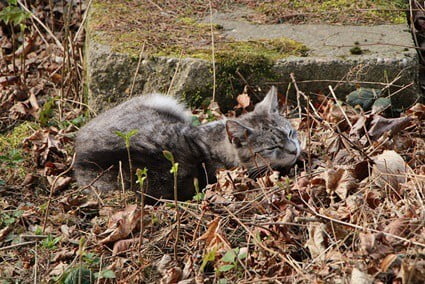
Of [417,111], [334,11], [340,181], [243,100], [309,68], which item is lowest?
[417,111]

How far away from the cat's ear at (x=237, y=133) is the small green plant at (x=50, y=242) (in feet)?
5.44

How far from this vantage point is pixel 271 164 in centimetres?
532

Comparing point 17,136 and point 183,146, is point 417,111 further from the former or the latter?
point 17,136

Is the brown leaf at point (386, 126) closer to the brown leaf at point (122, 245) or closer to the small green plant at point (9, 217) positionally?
the brown leaf at point (122, 245)

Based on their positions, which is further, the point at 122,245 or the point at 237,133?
the point at 237,133

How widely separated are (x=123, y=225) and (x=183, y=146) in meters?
1.22

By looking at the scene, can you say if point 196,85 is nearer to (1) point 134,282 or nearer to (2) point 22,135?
(2) point 22,135

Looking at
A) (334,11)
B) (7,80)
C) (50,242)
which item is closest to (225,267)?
(50,242)

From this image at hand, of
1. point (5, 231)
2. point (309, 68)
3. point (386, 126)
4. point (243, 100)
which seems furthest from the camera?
point (243, 100)

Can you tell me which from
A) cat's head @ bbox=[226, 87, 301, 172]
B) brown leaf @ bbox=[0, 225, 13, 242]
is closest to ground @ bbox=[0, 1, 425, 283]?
brown leaf @ bbox=[0, 225, 13, 242]

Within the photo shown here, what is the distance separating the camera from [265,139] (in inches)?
212

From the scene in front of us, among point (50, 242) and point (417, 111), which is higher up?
point (50, 242)

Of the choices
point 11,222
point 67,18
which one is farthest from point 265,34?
point 11,222

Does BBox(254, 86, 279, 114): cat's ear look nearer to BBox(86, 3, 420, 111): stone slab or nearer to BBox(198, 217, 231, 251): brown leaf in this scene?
BBox(86, 3, 420, 111): stone slab
